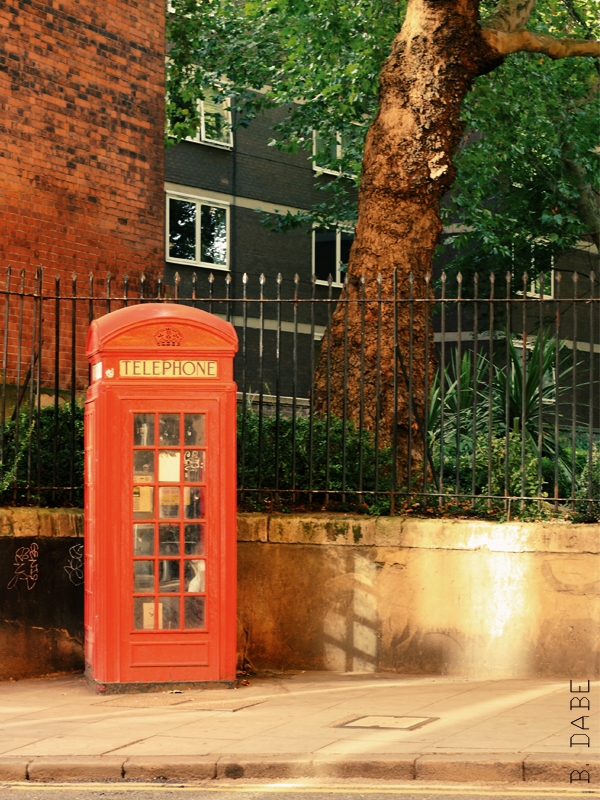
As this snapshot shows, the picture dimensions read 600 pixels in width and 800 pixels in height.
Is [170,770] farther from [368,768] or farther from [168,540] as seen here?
[168,540]

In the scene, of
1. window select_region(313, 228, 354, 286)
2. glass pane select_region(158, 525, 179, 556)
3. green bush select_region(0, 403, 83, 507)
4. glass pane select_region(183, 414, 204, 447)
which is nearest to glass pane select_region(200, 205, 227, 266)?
window select_region(313, 228, 354, 286)

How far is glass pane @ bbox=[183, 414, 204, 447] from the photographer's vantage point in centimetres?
821

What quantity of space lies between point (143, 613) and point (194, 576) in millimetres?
446

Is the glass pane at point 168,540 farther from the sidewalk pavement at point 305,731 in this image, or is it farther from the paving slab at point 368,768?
the paving slab at point 368,768

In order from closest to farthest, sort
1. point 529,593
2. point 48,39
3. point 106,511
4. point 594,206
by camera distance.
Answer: point 106,511 < point 529,593 < point 48,39 < point 594,206

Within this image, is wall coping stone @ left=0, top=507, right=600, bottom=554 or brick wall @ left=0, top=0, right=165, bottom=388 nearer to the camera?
wall coping stone @ left=0, top=507, right=600, bottom=554

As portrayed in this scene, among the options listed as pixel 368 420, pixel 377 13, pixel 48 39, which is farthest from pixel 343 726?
pixel 377 13

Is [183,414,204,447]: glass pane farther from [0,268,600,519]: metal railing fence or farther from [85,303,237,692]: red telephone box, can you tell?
[0,268,600,519]: metal railing fence

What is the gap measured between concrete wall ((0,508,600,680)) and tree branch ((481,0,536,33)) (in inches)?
235

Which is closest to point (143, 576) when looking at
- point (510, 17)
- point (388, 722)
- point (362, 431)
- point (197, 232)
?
point (388, 722)

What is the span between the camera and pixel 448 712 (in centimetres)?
737

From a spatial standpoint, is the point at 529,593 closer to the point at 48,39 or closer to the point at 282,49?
the point at 48,39

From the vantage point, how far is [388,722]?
702 centimetres

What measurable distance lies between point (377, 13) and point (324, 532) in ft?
42.2
